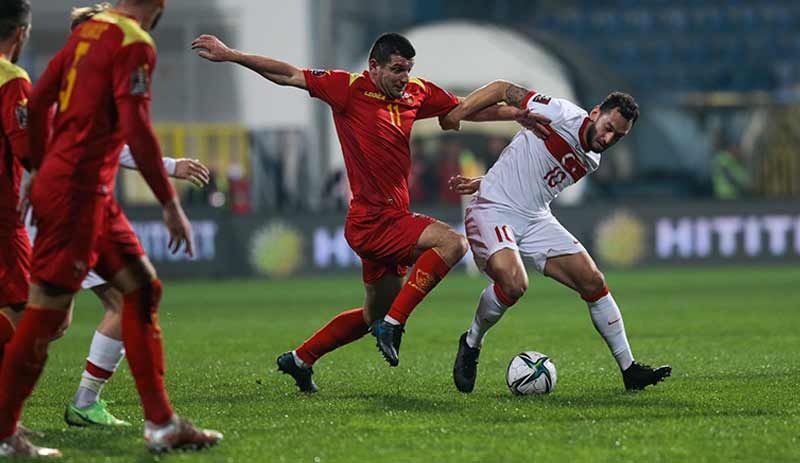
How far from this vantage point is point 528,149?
9.15 m

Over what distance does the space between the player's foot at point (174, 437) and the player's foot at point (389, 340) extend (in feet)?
6.56

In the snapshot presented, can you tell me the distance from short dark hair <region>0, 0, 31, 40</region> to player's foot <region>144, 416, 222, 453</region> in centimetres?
204

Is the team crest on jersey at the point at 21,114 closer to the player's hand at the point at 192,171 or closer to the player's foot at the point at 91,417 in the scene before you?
the player's hand at the point at 192,171

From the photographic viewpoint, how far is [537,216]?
907cm

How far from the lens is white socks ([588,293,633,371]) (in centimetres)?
886

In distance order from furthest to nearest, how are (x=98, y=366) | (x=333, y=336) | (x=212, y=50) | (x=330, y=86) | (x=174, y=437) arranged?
(x=333, y=336) → (x=330, y=86) → (x=212, y=50) → (x=98, y=366) → (x=174, y=437)

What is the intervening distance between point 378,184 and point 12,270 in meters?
2.52

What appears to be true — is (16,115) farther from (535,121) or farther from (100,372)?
(535,121)

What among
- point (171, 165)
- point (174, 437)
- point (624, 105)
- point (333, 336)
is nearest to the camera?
point (174, 437)

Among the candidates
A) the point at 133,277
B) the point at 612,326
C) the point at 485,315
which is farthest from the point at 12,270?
the point at 612,326

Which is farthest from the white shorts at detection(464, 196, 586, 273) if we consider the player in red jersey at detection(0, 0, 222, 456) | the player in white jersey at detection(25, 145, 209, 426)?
the player in red jersey at detection(0, 0, 222, 456)

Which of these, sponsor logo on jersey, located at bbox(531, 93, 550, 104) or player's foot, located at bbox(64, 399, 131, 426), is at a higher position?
sponsor logo on jersey, located at bbox(531, 93, 550, 104)

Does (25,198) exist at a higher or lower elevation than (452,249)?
higher

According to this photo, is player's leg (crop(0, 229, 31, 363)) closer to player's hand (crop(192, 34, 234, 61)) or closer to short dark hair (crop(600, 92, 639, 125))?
player's hand (crop(192, 34, 234, 61))
